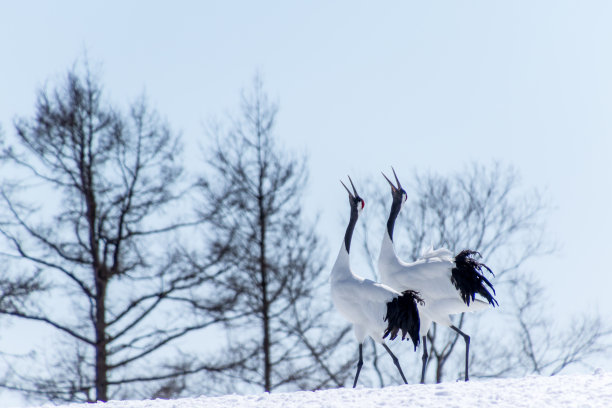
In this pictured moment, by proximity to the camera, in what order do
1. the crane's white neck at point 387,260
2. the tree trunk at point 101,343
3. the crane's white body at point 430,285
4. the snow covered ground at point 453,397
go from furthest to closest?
the tree trunk at point 101,343 → the crane's white neck at point 387,260 → the crane's white body at point 430,285 → the snow covered ground at point 453,397

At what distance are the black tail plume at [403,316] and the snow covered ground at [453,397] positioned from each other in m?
1.60

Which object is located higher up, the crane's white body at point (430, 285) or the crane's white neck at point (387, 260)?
the crane's white neck at point (387, 260)

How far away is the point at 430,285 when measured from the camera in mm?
14664

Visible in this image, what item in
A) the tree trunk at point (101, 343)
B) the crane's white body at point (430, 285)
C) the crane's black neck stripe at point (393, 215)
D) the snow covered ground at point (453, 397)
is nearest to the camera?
the snow covered ground at point (453, 397)

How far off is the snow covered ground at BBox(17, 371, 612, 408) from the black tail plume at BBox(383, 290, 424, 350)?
1.60m

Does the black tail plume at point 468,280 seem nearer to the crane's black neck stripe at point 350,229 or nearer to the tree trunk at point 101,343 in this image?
the crane's black neck stripe at point 350,229

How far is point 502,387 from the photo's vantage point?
1207cm

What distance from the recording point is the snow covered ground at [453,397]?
11023 millimetres

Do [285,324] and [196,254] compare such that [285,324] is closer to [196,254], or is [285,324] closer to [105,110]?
[196,254]

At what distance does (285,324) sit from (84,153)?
618 centimetres

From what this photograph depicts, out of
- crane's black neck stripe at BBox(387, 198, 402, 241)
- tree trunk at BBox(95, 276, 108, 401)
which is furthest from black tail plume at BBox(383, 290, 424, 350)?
tree trunk at BBox(95, 276, 108, 401)

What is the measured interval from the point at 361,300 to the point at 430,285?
4.48 ft

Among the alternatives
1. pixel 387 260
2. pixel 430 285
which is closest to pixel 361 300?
pixel 387 260

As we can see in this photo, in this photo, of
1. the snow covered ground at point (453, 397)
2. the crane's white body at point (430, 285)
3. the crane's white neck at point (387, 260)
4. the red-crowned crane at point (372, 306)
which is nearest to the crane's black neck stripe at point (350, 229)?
the red-crowned crane at point (372, 306)
